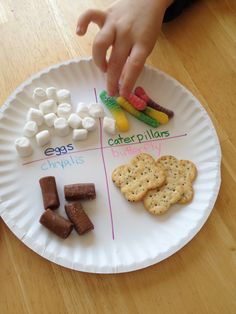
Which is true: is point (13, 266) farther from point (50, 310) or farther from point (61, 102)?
point (61, 102)

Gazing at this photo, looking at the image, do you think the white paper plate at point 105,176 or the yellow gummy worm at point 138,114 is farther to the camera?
the yellow gummy worm at point 138,114

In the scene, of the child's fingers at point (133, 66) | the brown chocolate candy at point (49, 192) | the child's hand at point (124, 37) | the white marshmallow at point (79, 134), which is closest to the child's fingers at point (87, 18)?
the child's hand at point (124, 37)

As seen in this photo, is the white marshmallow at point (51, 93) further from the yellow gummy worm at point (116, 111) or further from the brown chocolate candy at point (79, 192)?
the brown chocolate candy at point (79, 192)

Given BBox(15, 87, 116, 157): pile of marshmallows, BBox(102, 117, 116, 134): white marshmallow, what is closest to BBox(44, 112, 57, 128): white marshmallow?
BBox(15, 87, 116, 157): pile of marshmallows

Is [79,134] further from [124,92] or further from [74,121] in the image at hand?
[124,92]

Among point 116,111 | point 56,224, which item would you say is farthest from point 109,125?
point 56,224

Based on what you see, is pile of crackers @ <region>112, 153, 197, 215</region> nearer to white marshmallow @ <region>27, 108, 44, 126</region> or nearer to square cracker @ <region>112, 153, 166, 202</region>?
square cracker @ <region>112, 153, 166, 202</region>

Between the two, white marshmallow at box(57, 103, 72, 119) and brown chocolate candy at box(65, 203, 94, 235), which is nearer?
brown chocolate candy at box(65, 203, 94, 235)
